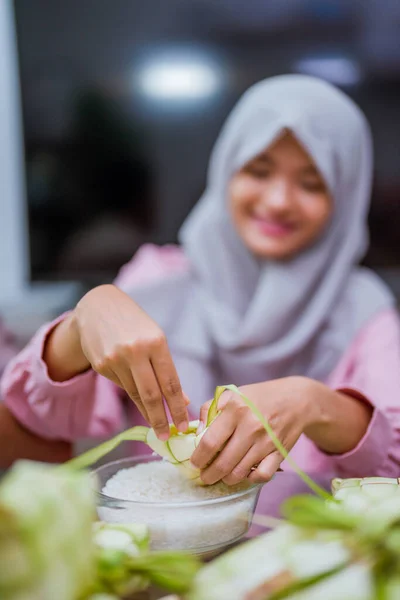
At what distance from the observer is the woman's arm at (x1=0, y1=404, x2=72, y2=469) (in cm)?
79

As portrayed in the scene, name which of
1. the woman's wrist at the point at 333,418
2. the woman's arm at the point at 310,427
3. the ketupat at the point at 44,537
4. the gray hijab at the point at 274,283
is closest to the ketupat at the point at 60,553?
the ketupat at the point at 44,537

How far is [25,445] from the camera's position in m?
0.83

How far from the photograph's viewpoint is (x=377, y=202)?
1.73 m

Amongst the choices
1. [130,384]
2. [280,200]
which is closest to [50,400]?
[130,384]

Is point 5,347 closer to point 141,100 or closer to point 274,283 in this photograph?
point 274,283

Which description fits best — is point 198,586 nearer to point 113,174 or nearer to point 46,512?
point 46,512

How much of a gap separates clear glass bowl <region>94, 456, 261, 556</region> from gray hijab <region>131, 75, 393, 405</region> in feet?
1.74

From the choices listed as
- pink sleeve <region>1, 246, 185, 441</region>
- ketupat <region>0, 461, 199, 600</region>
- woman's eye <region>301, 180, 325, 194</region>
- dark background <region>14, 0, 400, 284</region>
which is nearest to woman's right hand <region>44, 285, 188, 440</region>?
pink sleeve <region>1, 246, 185, 441</region>

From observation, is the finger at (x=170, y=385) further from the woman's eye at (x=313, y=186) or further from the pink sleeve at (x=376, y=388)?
the woman's eye at (x=313, y=186)

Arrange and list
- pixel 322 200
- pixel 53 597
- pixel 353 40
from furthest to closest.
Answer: pixel 353 40
pixel 322 200
pixel 53 597

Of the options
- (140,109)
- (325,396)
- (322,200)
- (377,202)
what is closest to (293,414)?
(325,396)

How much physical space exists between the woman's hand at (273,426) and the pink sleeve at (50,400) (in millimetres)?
241

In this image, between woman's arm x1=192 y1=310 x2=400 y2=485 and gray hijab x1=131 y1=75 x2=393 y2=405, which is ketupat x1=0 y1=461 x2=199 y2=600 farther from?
gray hijab x1=131 y1=75 x2=393 y2=405

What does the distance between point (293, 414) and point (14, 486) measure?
391mm
